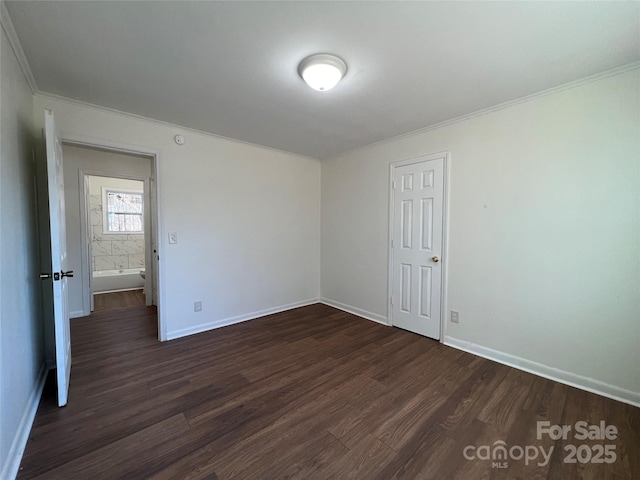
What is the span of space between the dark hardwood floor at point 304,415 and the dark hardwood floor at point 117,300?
1579mm

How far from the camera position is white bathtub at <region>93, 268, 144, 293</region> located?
516 centimetres

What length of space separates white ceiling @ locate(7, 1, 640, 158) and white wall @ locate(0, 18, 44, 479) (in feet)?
1.22

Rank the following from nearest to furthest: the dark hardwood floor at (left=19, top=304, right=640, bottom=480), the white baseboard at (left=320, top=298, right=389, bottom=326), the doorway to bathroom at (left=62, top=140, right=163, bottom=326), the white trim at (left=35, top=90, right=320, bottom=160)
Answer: the dark hardwood floor at (left=19, top=304, right=640, bottom=480), the white trim at (left=35, top=90, right=320, bottom=160), the white baseboard at (left=320, top=298, right=389, bottom=326), the doorway to bathroom at (left=62, top=140, right=163, bottom=326)

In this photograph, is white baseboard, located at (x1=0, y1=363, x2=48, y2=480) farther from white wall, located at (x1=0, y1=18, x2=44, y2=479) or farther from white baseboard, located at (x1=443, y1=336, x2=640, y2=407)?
white baseboard, located at (x1=443, y1=336, x2=640, y2=407)

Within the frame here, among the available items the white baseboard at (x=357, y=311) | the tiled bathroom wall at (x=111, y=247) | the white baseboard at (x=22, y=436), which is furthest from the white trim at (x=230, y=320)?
the tiled bathroom wall at (x=111, y=247)

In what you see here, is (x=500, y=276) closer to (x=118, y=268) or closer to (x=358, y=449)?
(x=358, y=449)

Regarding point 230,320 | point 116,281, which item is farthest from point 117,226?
point 230,320

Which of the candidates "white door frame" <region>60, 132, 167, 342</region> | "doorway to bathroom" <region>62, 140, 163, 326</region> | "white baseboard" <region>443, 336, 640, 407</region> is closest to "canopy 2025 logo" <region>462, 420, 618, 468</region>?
"white baseboard" <region>443, 336, 640, 407</region>

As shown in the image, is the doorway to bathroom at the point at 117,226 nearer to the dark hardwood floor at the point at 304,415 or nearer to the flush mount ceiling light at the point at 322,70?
the dark hardwood floor at the point at 304,415

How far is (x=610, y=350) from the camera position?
1.98 meters

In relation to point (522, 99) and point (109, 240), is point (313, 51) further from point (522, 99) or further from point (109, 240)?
point (109, 240)

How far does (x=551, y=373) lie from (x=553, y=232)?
1212mm

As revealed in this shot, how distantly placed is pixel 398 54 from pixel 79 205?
4454 millimetres

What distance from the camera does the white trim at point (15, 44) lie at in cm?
138
